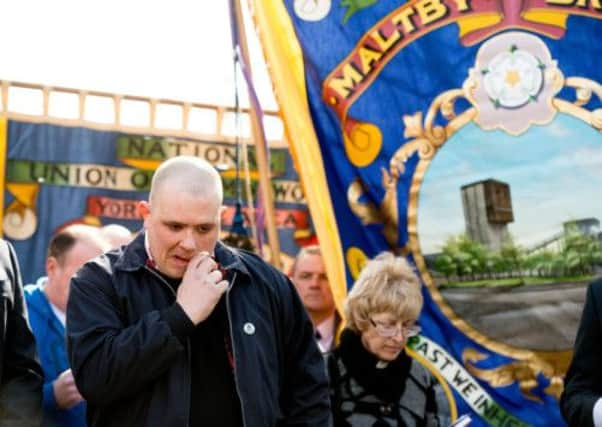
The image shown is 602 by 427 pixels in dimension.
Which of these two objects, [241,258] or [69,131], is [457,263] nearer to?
[241,258]

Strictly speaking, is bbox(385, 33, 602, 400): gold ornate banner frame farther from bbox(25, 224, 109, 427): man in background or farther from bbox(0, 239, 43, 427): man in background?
bbox(0, 239, 43, 427): man in background

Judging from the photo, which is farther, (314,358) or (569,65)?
(569,65)

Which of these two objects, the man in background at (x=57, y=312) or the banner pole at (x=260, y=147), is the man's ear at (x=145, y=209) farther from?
the banner pole at (x=260, y=147)

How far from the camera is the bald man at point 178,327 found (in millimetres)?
2150

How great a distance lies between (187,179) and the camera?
2297 millimetres

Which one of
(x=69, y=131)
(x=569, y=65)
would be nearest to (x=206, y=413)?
(x=569, y=65)

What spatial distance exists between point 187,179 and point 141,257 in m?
0.26

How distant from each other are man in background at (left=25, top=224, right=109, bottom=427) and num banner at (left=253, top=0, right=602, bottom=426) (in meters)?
1.22

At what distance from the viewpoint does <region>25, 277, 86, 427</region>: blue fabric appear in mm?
3174

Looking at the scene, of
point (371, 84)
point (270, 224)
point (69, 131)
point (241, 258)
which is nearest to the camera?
point (241, 258)

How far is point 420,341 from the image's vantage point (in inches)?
160

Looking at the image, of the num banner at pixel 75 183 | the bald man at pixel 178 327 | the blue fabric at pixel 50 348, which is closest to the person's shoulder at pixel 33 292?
the blue fabric at pixel 50 348

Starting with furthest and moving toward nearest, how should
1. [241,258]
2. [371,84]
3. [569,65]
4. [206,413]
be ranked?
[371,84], [569,65], [241,258], [206,413]

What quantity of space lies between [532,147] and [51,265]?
2.24 meters
